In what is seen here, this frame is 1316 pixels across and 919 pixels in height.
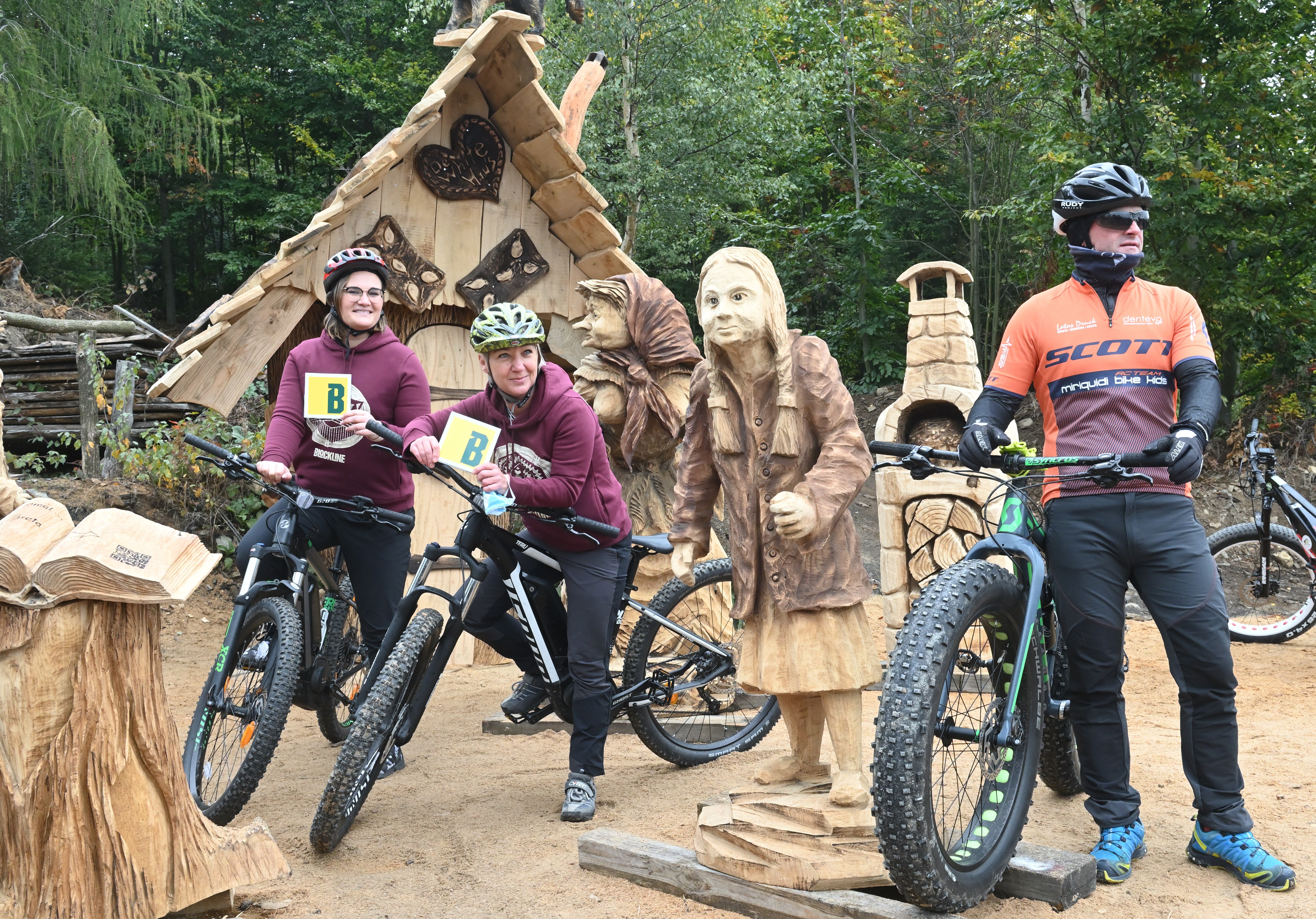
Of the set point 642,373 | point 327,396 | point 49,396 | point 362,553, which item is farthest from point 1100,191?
point 49,396

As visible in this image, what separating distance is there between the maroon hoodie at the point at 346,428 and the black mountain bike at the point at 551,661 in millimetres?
177

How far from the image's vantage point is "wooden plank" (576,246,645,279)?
6312mm

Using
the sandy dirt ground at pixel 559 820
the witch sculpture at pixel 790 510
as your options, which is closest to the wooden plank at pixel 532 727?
the sandy dirt ground at pixel 559 820

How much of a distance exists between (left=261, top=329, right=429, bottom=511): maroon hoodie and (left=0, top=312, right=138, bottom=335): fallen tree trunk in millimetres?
10211

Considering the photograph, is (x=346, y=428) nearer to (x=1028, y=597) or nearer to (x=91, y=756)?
(x=91, y=756)

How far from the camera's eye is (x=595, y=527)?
383 cm

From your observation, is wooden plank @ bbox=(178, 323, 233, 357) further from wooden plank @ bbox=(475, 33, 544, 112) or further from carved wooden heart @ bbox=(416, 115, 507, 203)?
wooden plank @ bbox=(475, 33, 544, 112)

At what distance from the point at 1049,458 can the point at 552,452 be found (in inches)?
68.5

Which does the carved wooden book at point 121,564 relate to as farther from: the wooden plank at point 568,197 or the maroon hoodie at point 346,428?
the wooden plank at point 568,197

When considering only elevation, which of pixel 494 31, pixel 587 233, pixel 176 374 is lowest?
pixel 176 374

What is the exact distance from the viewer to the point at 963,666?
9.69 ft

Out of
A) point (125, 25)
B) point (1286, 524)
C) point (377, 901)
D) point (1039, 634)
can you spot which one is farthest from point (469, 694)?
point (125, 25)

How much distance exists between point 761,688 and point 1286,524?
24.9 feet

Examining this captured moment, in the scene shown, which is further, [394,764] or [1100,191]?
[394,764]
